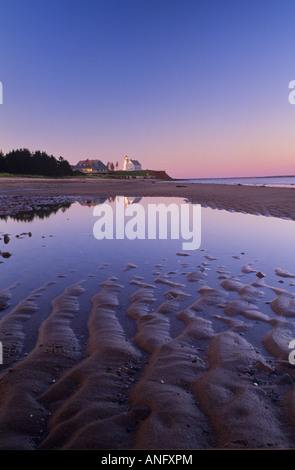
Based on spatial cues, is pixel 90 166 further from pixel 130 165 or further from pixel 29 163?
pixel 29 163

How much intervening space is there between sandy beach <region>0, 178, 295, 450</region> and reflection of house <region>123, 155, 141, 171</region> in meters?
172

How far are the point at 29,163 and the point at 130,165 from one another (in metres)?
108

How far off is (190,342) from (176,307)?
1.02m

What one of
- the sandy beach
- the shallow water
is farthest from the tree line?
the sandy beach

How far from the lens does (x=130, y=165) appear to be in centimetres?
17200

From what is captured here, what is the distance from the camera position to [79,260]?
6.91 metres

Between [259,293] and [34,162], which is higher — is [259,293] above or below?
below

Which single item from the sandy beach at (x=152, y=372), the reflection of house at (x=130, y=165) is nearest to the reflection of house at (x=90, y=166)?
the reflection of house at (x=130, y=165)

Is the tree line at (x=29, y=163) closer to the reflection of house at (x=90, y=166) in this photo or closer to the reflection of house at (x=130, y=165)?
the reflection of house at (x=90, y=166)

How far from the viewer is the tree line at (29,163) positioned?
6549 centimetres

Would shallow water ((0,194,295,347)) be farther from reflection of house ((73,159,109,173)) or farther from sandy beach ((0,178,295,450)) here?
reflection of house ((73,159,109,173))

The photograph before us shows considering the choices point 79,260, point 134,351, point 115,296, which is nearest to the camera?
point 134,351

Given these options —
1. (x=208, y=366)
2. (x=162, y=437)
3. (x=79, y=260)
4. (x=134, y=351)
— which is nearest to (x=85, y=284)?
(x=79, y=260)

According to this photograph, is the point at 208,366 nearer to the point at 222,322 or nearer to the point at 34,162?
the point at 222,322
